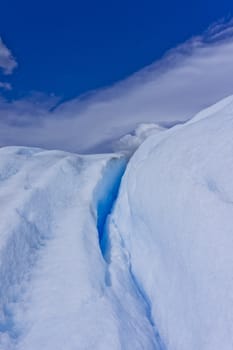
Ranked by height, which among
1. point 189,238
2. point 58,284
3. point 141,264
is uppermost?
point 189,238

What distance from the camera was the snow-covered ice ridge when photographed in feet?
8.71

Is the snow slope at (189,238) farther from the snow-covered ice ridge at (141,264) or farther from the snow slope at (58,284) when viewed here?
the snow slope at (58,284)

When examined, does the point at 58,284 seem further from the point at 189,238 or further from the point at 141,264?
the point at 189,238

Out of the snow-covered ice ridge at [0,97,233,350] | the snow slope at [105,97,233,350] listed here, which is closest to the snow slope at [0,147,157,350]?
the snow-covered ice ridge at [0,97,233,350]

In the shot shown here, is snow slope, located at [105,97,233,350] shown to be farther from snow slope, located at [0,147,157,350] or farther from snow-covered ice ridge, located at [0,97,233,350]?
snow slope, located at [0,147,157,350]

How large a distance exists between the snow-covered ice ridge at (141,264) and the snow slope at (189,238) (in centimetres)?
1

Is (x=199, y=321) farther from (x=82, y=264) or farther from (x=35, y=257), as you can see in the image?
(x=35, y=257)

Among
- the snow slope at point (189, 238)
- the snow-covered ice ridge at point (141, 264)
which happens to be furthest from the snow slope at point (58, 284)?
the snow slope at point (189, 238)

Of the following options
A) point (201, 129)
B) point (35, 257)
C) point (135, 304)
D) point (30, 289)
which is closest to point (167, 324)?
point (135, 304)

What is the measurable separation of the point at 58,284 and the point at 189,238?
1.59 metres

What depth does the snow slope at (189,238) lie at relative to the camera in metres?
2.50

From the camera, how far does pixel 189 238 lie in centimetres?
308

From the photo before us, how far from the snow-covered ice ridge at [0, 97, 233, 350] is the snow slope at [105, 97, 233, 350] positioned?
0.5 inches

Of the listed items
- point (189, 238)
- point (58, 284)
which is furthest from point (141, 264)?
point (189, 238)
